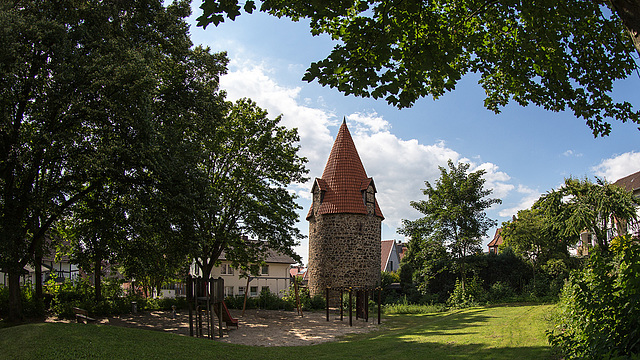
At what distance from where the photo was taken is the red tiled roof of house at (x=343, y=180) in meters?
28.3

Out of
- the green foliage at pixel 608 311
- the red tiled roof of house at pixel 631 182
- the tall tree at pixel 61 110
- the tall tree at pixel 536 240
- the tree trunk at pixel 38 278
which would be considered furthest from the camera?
the red tiled roof of house at pixel 631 182

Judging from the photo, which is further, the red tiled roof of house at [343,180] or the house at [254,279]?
the house at [254,279]

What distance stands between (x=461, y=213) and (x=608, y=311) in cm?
2128

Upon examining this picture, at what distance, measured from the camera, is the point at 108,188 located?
14617 mm

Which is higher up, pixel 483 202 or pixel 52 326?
pixel 483 202

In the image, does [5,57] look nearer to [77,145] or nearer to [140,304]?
[77,145]

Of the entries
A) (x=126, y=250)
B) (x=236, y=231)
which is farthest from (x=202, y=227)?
(x=236, y=231)

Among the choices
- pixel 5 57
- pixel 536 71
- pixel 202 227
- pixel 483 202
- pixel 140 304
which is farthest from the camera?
pixel 483 202

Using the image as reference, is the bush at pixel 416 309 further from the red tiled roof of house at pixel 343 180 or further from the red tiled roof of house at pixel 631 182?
the red tiled roof of house at pixel 631 182

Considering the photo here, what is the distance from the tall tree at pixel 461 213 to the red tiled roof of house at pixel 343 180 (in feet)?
15.7

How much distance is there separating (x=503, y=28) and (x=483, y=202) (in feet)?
67.3

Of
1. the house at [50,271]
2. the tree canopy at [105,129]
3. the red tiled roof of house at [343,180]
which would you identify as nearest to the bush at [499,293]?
the red tiled roof of house at [343,180]

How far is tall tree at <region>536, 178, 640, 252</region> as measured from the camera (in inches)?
878

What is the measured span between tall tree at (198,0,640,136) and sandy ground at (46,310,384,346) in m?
9.91
